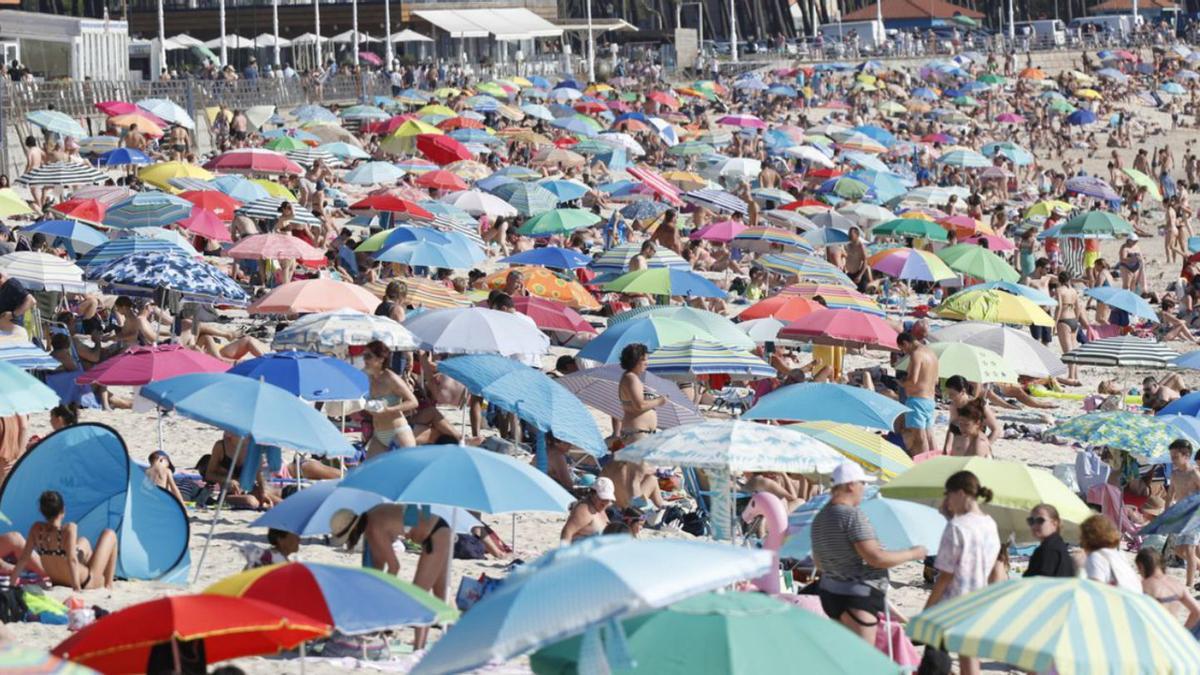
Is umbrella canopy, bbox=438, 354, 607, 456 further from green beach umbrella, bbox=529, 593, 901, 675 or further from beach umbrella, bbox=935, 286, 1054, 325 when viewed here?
beach umbrella, bbox=935, 286, 1054, 325

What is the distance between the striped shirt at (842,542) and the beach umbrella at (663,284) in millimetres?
8286

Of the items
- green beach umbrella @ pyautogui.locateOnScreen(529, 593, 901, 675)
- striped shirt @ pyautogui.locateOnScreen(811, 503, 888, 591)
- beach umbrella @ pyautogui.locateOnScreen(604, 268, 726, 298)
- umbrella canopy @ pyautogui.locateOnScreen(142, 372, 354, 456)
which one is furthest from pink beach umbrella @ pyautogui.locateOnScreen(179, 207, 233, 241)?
green beach umbrella @ pyautogui.locateOnScreen(529, 593, 901, 675)

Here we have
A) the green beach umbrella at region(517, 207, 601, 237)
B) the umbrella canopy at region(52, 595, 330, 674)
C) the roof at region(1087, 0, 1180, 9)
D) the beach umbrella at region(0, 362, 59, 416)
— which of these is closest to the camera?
the umbrella canopy at region(52, 595, 330, 674)

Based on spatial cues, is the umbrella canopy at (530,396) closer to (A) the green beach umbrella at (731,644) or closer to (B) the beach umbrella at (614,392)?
(B) the beach umbrella at (614,392)

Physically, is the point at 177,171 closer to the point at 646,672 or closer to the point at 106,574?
the point at 106,574

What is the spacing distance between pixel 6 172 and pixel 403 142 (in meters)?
5.95

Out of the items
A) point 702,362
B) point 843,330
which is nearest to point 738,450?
point 702,362

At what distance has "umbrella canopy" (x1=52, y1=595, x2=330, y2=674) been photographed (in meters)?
5.65

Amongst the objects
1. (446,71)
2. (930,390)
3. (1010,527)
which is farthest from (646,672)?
(446,71)

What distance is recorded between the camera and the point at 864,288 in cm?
2127

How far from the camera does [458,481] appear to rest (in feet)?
26.1

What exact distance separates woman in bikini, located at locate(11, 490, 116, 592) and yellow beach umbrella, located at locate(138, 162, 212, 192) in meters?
11.4

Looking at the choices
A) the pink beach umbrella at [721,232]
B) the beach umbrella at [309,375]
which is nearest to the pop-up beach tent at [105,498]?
the beach umbrella at [309,375]

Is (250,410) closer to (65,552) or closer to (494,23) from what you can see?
(65,552)
